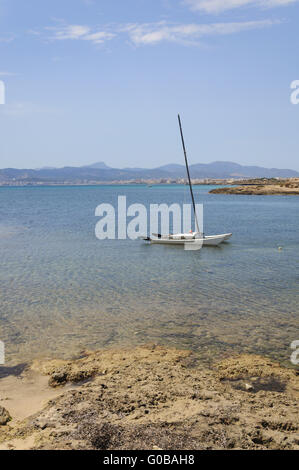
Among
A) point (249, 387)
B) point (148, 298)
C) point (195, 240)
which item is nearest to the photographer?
point (249, 387)

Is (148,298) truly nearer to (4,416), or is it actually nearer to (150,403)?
(150,403)

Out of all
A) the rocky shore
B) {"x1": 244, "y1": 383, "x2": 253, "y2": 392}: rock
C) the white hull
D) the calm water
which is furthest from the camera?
the white hull

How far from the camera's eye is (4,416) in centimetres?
976

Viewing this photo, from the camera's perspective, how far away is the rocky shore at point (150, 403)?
8.52 metres

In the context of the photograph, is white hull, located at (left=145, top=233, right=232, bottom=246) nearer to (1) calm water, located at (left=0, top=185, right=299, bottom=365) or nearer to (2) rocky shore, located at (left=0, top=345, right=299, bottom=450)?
(1) calm water, located at (left=0, top=185, right=299, bottom=365)

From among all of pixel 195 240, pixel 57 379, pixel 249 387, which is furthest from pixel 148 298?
pixel 195 240

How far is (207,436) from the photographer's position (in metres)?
8.57

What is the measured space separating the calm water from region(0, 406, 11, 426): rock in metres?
3.84

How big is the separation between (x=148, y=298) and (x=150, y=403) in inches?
434

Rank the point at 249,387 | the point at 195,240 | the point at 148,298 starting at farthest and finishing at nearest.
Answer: the point at 195,240 < the point at 148,298 < the point at 249,387

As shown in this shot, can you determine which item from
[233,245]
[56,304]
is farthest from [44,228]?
[56,304]

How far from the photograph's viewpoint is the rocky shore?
852cm

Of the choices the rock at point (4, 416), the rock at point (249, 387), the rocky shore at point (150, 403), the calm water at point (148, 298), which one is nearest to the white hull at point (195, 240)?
the calm water at point (148, 298)

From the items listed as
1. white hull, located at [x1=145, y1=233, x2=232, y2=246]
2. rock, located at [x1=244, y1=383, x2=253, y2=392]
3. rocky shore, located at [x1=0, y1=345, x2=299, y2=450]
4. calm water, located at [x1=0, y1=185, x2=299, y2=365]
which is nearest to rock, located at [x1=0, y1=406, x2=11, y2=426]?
rocky shore, located at [x1=0, y1=345, x2=299, y2=450]
